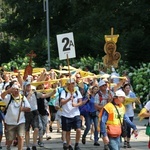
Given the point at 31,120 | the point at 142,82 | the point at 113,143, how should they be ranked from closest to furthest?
1. the point at 113,143
2. the point at 31,120
3. the point at 142,82

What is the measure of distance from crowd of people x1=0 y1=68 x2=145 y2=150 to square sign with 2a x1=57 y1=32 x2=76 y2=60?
2.21ft

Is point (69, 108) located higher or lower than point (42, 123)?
higher

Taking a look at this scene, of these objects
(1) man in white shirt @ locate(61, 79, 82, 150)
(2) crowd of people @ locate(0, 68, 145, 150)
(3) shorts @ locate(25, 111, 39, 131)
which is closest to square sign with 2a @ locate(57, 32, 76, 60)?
(2) crowd of people @ locate(0, 68, 145, 150)

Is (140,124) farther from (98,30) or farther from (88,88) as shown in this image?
(98,30)

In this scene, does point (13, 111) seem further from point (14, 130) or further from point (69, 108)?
point (69, 108)

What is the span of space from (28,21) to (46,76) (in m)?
43.3

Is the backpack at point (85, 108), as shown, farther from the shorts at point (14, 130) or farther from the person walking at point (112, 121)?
the person walking at point (112, 121)

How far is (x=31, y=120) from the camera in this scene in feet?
48.9

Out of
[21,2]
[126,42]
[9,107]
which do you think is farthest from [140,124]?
[21,2]

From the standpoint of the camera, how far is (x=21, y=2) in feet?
189

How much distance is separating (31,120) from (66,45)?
2.28 metres

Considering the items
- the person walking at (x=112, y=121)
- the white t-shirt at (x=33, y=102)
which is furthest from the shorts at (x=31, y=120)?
the person walking at (x=112, y=121)

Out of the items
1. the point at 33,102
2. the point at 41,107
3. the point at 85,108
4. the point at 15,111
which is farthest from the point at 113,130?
the point at 85,108

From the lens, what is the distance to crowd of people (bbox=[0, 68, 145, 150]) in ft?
37.4
